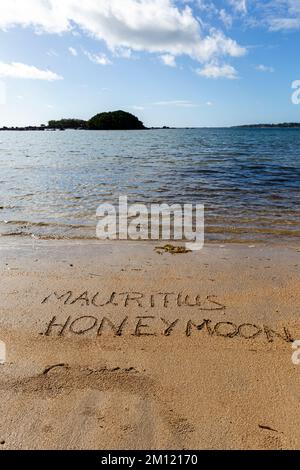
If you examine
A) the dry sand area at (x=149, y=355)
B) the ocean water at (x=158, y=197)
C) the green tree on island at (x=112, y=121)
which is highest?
the green tree on island at (x=112, y=121)

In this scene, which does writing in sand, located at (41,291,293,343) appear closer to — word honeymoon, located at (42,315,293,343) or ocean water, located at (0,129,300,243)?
word honeymoon, located at (42,315,293,343)

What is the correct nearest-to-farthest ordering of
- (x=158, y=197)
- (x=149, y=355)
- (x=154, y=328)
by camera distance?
(x=149, y=355) < (x=154, y=328) < (x=158, y=197)

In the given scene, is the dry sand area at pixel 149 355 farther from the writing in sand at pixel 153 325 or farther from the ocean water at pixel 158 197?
the ocean water at pixel 158 197

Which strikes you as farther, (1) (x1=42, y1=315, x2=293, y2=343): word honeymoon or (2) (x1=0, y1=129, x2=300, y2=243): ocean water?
(2) (x1=0, y1=129, x2=300, y2=243): ocean water

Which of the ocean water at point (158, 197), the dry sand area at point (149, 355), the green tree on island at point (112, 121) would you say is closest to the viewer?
the dry sand area at point (149, 355)

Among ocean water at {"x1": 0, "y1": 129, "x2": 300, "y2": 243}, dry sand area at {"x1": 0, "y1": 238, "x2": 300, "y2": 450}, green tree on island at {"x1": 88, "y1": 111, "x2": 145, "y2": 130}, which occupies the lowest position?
dry sand area at {"x1": 0, "y1": 238, "x2": 300, "y2": 450}

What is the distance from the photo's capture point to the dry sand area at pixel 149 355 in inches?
95.4

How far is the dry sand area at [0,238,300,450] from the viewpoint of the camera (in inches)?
95.4

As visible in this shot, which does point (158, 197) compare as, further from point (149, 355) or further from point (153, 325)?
point (149, 355)

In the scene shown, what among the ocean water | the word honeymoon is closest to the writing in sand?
the word honeymoon

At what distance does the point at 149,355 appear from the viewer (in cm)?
319

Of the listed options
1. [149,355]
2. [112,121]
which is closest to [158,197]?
[149,355]

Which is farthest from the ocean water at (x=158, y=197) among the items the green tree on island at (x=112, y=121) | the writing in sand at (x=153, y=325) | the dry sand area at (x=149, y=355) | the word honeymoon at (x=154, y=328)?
the green tree on island at (x=112, y=121)
